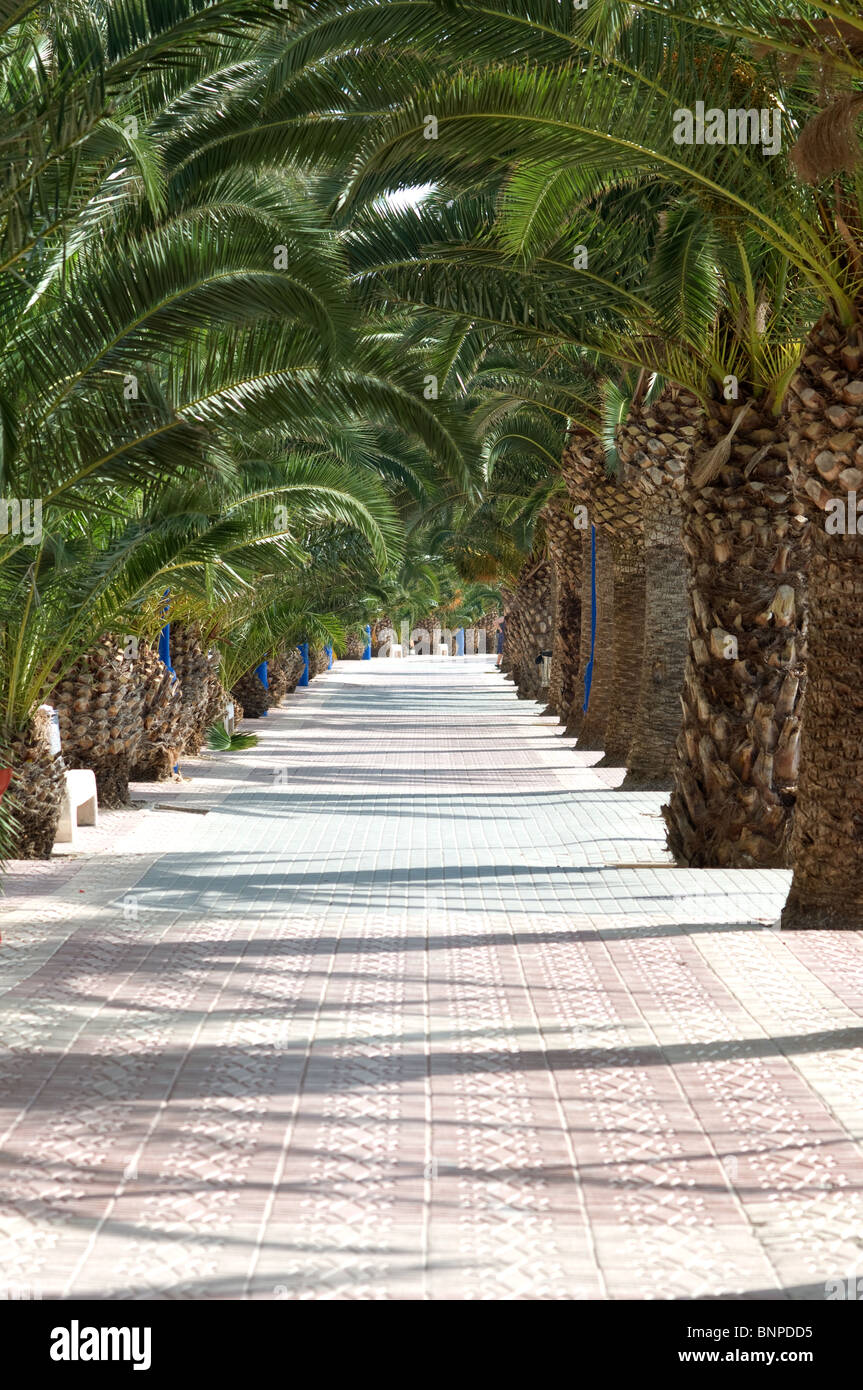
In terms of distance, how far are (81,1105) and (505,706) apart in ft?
92.2

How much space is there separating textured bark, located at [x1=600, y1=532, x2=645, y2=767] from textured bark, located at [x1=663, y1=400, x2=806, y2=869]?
637cm

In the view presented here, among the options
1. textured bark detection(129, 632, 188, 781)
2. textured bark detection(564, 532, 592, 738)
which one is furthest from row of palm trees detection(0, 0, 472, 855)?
textured bark detection(564, 532, 592, 738)

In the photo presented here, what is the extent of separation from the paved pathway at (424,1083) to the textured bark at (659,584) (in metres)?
4.56

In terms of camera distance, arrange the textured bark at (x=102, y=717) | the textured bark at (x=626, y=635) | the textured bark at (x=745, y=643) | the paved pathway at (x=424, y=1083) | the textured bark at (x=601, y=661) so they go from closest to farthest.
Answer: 1. the paved pathway at (x=424, y=1083)
2. the textured bark at (x=745, y=643)
3. the textured bark at (x=102, y=717)
4. the textured bark at (x=626, y=635)
5. the textured bark at (x=601, y=661)

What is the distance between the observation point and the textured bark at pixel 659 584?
13.9 m

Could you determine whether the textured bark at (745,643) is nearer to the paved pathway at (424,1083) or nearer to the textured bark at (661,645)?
the paved pathway at (424,1083)

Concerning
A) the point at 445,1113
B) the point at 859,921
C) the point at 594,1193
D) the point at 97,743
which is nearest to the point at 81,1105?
the point at 445,1113

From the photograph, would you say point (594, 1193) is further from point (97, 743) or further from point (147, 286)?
point (97, 743)

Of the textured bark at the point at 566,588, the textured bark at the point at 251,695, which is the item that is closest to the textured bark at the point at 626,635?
the textured bark at the point at 566,588

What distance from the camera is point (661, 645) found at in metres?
14.7

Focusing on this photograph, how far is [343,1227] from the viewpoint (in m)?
4.02

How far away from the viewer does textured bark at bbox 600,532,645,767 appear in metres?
17.1

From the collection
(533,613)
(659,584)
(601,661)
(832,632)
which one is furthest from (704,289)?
(533,613)

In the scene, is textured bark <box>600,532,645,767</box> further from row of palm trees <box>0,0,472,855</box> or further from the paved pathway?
the paved pathway
